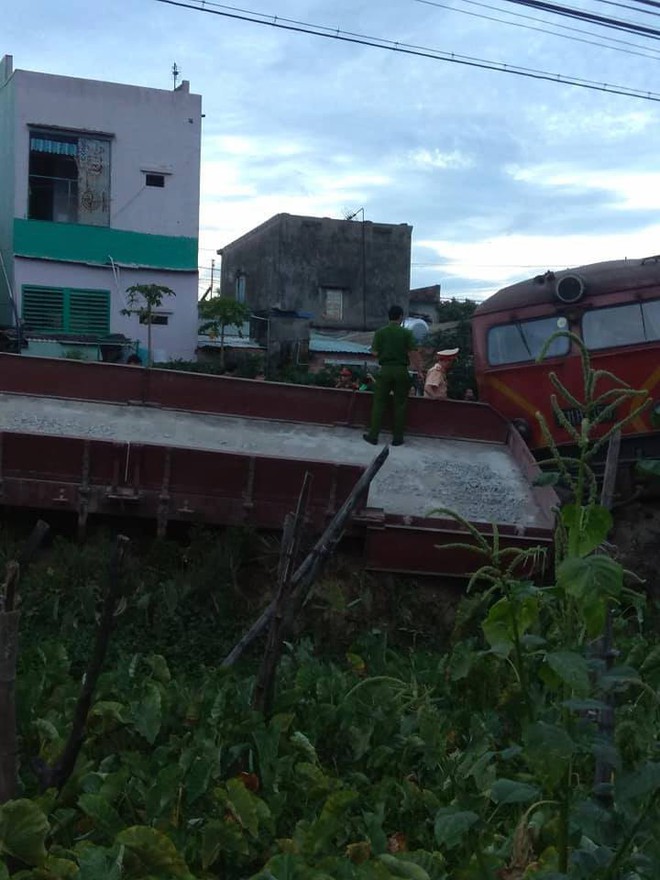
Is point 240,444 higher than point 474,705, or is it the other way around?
point 240,444

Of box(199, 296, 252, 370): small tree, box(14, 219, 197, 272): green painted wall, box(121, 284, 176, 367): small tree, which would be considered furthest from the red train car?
box(14, 219, 197, 272): green painted wall

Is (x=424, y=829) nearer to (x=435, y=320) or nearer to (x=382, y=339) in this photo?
(x=382, y=339)

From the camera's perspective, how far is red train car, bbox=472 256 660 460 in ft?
34.1

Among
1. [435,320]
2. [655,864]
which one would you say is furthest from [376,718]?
[435,320]

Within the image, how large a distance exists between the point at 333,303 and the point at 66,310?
12.7 metres

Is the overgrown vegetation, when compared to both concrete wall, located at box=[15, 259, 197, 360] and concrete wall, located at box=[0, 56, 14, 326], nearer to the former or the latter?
concrete wall, located at box=[15, 259, 197, 360]

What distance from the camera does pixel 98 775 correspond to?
4.48 m

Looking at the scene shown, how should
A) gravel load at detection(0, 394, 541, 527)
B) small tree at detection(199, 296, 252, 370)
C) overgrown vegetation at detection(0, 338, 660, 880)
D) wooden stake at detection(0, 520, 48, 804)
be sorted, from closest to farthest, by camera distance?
overgrown vegetation at detection(0, 338, 660, 880)
wooden stake at detection(0, 520, 48, 804)
gravel load at detection(0, 394, 541, 527)
small tree at detection(199, 296, 252, 370)

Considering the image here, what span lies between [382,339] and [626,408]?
8.93 feet

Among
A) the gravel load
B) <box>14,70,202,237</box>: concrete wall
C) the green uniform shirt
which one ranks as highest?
<box>14,70,202,237</box>: concrete wall

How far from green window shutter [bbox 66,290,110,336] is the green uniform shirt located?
13.2 m

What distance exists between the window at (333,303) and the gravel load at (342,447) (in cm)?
2256

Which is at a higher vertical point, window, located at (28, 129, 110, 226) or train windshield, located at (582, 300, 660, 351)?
window, located at (28, 129, 110, 226)

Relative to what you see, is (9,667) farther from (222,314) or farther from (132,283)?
(222,314)
